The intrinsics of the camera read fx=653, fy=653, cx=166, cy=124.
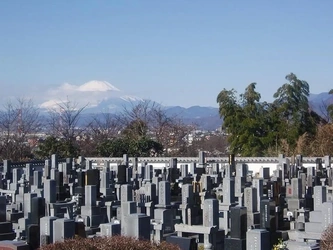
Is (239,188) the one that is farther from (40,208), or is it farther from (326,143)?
(326,143)

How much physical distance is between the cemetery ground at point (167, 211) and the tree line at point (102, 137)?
9.84 meters

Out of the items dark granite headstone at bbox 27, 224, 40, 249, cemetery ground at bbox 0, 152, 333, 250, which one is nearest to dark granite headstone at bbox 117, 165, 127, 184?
cemetery ground at bbox 0, 152, 333, 250

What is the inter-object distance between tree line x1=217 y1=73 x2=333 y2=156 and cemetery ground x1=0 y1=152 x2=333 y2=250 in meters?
12.0

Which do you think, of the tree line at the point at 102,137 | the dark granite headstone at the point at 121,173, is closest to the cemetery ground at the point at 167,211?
the dark granite headstone at the point at 121,173

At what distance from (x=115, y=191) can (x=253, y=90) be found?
24.4 meters

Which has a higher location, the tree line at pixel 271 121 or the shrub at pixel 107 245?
the tree line at pixel 271 121

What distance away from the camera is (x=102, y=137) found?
51188 mm

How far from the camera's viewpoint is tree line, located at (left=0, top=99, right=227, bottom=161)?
3831cm

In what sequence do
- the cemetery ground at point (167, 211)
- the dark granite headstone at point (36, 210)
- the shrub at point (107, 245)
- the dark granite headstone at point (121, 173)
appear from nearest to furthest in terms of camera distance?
1. the shrub at point (107, 245)
2. the cemetery ground at point (167, 211)
3. the dark granite headstone at point (36, 210)
4. the dark granite headstone at point (121, 173)

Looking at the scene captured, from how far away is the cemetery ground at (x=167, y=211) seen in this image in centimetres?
1168

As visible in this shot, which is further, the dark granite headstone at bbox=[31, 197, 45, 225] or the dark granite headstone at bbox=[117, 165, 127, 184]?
the dark granite headstone at bbox=[117, 165, 127, 184]

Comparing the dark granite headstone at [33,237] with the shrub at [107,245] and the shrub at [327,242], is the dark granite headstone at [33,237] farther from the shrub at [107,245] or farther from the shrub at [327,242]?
the shrub at [327,242]

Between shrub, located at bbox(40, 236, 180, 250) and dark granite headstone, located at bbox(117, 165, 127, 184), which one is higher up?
dark granite headstone, located at bbox(117, 165, 127, 184)

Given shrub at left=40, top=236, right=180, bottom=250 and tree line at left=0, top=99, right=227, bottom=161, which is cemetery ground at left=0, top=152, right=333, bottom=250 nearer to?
shrub at left=40, top=236, right=180, bottom=250
